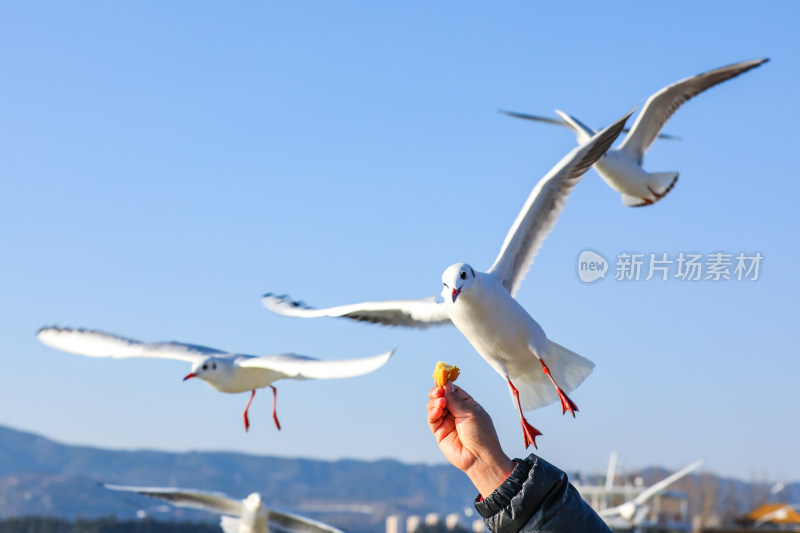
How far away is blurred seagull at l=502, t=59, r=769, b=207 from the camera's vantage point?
9016 millimetres

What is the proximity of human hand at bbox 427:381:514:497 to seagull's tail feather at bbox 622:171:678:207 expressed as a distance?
7.25 metres

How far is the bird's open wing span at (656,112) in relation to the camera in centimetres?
961

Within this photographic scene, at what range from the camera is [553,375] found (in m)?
5.54

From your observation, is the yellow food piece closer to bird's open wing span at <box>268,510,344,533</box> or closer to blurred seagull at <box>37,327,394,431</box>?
blurred seagull at <box>37,327,394,431</box>

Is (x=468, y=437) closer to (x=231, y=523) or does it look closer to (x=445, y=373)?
(x=445, y=373)

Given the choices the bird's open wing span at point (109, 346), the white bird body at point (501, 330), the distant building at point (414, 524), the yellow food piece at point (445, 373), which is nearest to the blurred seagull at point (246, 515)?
the bird's open wing span at point (109, 346)

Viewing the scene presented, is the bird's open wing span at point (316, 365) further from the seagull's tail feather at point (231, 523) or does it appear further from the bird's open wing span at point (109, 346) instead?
the seagull's tail feather at point (231, 523)

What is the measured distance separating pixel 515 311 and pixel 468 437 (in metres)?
3.14

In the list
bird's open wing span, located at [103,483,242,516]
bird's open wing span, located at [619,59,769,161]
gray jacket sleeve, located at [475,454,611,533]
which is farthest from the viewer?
bird's open wing span, located at [103,483,242,516]

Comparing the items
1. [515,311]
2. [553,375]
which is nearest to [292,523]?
[553,375]

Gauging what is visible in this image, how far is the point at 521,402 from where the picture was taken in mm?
5316

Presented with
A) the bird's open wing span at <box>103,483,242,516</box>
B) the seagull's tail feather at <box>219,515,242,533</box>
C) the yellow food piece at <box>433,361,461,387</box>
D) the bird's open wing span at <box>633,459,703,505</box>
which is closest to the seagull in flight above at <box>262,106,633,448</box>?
the yellow food piece at <box>433,361,461,387</box>

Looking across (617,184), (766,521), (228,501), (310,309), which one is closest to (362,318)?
(310,309)

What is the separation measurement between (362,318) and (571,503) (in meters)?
4.68
